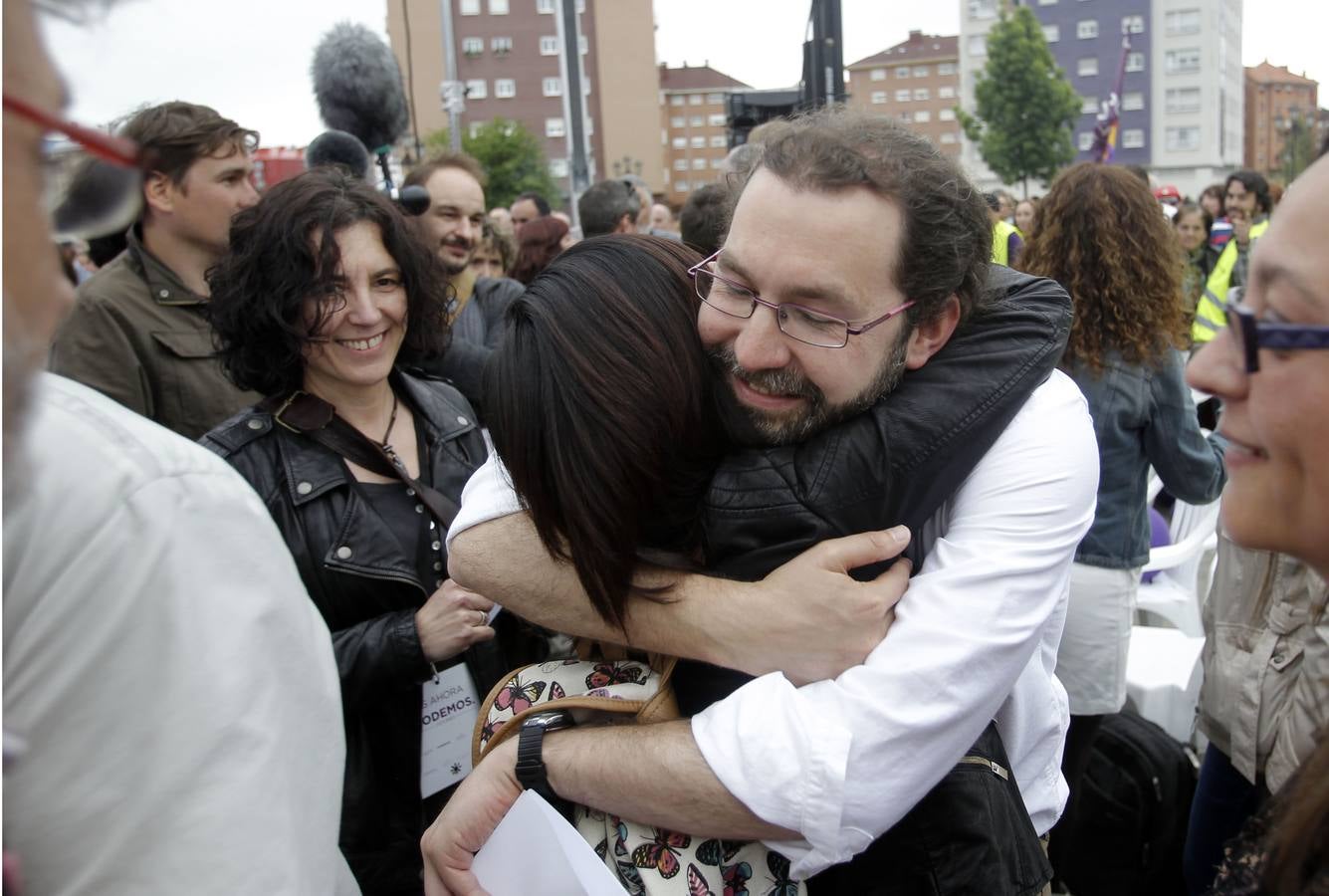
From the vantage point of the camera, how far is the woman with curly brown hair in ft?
Result: 10.1

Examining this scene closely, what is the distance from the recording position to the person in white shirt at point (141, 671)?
0.83 metres

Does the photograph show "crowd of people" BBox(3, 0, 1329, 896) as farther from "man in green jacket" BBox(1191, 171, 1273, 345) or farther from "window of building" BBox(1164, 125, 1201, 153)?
"window of building" BBox(1164, 125, 1201, 153)

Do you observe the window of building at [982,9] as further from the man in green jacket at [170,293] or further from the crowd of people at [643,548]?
the crowd of people at [643,548]

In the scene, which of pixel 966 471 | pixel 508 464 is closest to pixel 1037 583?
pixel 966 471

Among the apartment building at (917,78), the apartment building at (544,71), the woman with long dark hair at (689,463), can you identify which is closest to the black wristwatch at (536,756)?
the woman with long dark hair at (689,463)

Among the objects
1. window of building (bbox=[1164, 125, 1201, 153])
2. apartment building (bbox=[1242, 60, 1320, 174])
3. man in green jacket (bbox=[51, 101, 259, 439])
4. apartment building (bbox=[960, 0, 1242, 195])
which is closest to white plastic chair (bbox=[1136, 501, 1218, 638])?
man in green jacket (bbox=[51, 101, 259, 439])

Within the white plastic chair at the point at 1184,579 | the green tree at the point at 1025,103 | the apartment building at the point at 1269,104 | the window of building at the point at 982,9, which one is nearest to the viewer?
the white plastic chair at the point at 1184,579

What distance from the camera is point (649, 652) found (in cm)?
157

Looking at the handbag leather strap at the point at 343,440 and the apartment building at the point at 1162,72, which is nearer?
the handbag leather strap at the point at 343,440

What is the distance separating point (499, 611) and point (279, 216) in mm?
1033

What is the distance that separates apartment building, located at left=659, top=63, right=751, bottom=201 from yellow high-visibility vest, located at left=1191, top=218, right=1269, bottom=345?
323 feet

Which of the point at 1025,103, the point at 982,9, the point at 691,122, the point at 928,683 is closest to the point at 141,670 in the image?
the point at 928,683

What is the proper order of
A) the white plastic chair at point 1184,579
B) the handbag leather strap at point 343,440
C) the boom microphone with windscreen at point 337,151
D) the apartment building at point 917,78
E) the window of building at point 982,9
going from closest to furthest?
the handbag leather strap at point 343,440 → the boom microphone with windscreen at point 337,151 → the white plastic chair at point 1184,579 → the window of building at point 982,9 → the apartment building at point 917,78

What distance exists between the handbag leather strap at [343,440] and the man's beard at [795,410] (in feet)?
3.38
